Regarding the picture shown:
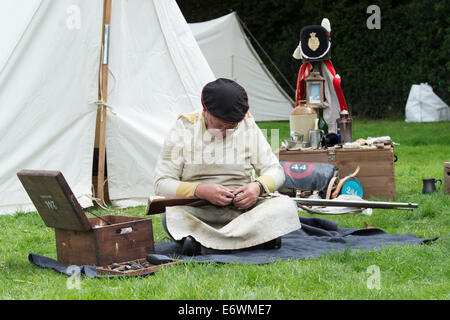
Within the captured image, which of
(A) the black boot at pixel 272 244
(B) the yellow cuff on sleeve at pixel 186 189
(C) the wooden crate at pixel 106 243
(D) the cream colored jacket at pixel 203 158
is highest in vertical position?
(D) the cream colored jacket at pixel 203 158

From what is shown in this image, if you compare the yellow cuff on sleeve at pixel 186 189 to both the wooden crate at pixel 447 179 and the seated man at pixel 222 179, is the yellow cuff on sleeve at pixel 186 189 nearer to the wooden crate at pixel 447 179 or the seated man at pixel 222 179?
the seated man at pixel 222 179

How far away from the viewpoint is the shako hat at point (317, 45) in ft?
21.1

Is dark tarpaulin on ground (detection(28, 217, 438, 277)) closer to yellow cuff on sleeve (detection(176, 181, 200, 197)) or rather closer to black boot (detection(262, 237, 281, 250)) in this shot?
black boot (detection(262, 237, 281, 250))

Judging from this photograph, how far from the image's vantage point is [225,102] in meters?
3.67

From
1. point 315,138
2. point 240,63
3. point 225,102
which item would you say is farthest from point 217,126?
point 240,63

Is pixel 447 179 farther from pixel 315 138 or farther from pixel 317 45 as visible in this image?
pixel 317 45

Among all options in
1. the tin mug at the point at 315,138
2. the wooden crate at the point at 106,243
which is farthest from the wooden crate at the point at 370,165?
the wooden crate at the point at 106,243

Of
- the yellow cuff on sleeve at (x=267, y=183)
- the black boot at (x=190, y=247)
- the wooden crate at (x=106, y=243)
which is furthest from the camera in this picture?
the yellow cuff on sleeve at (x=267, y=183)

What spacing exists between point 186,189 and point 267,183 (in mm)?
495

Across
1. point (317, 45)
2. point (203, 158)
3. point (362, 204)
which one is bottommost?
point (362, 204)

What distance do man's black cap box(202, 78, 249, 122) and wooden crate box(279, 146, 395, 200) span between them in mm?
2302

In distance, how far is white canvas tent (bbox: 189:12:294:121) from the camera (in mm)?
13484

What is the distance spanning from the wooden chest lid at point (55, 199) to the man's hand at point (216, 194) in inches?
26.5
